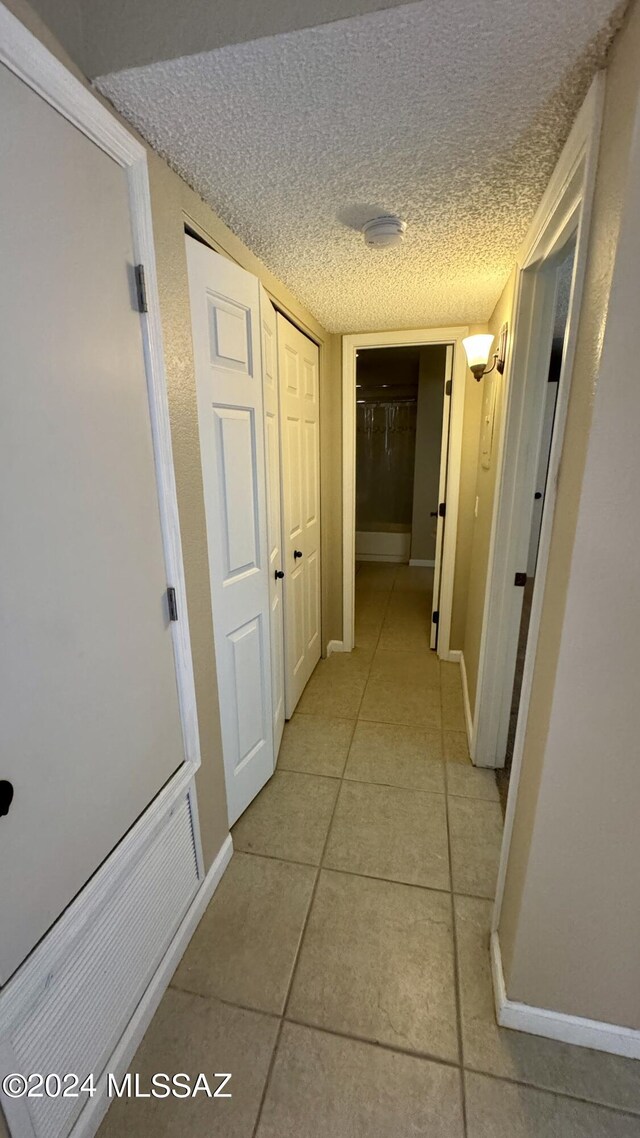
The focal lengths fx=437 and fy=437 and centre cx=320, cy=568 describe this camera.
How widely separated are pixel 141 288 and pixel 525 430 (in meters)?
1.39

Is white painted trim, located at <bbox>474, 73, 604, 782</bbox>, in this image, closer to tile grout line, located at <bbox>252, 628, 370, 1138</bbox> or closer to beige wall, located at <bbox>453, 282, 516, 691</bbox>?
beige wall, located at <bbox>453, 282, 516, 691</bbox>

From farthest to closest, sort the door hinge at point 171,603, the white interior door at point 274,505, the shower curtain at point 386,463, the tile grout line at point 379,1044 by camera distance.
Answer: the shower curtain at point 386,463 → the white interior door at point 274,505 → the door hinge at point 171,603 → the tile grout line at point 379,1044

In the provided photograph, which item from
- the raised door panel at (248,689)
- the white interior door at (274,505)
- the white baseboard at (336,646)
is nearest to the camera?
the raised door panel at (248,689)

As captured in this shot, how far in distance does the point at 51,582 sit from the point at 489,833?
1.81 meters

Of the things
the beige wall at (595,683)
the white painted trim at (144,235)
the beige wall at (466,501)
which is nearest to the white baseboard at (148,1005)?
the white painted trim at (144,235)

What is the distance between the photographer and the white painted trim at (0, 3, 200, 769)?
0.74 meters

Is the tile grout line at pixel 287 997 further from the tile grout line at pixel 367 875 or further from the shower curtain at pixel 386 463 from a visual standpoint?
the shower curtain at pixel 386 463

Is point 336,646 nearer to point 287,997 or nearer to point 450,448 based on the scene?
point 450,448

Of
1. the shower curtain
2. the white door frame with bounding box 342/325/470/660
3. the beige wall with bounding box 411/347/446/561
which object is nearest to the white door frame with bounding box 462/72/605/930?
the white door frame with bounding box 342/325/470/660

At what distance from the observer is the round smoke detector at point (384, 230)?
4.40ft

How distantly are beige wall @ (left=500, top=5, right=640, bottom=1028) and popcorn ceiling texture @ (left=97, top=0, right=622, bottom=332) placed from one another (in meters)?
0.16

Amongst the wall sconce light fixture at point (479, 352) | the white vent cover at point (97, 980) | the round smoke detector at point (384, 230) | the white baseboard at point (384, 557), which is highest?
the round smoke detector at point (384, 230)

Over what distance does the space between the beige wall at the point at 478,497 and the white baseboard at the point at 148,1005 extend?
1.46 meters

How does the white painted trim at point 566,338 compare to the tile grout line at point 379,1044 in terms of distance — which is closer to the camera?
the white painted trim at point 566,338
